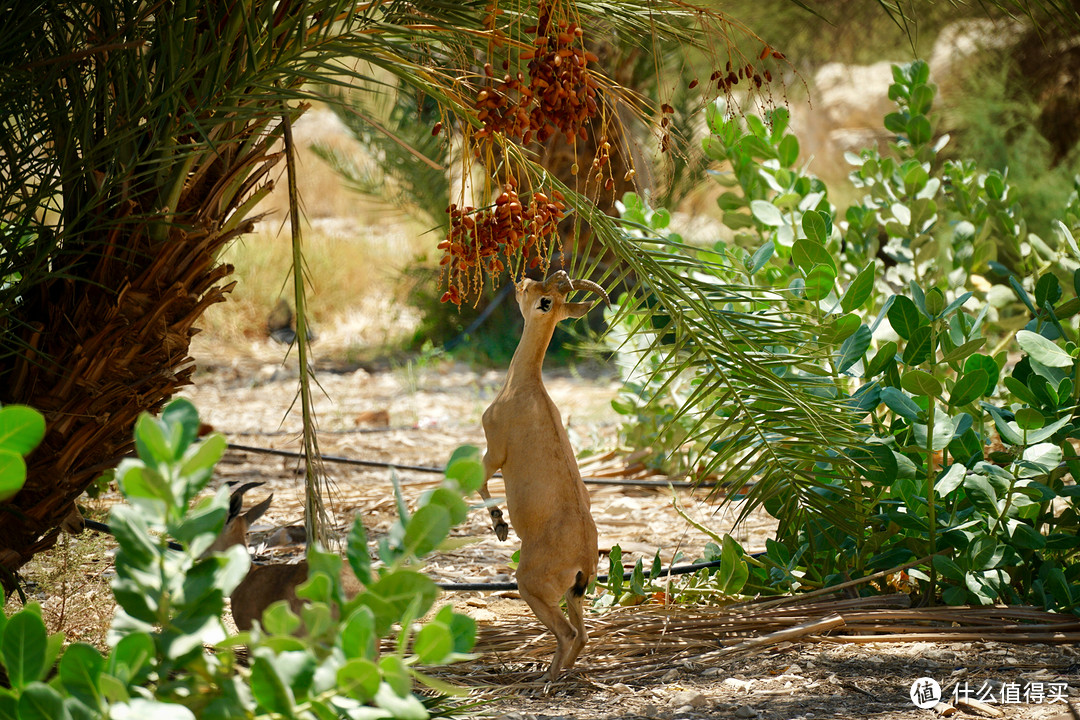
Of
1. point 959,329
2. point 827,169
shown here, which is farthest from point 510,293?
point 827,169

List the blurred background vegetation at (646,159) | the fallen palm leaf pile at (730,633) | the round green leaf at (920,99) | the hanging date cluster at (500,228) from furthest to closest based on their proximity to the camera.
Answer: the blurred background vegetation at (646,159) → the round green leaf at (920,99) → the fallen palm leaf pile at (730,633) → the hanging date cluster at (500,228)

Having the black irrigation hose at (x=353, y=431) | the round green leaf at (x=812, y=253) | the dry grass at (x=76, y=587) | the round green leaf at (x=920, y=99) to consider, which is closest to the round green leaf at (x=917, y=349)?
the round green leaf at (x=812, y=253)

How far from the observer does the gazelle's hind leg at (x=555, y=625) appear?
1.50 m

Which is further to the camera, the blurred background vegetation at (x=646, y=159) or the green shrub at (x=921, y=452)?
the blurred background vegetation at (x=646, y=159)

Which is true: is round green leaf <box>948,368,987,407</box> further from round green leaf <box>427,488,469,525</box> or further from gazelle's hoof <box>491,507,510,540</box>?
round green leaf <box>427,488,469,525</box>

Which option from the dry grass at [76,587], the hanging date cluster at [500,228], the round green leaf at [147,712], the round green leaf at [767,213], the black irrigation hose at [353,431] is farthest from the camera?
the black irrigation hose at [353,431]

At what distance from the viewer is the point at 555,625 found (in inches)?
59.1

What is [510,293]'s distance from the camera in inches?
233

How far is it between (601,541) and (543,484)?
1.08 m

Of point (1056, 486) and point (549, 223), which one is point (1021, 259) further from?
point (549, 223)

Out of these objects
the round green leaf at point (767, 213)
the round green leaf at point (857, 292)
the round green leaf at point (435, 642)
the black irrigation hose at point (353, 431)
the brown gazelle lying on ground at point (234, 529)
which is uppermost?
the round green leaf at point (767, 213)

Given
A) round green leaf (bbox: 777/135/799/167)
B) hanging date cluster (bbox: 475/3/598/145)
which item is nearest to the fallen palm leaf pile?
hanging date cluster (bbox: 475/3/598/145)

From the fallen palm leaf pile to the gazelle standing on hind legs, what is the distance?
0.39 feet

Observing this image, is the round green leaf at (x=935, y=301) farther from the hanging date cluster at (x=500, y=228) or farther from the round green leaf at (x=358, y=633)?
the round green leaf at (x=358, y=633)
